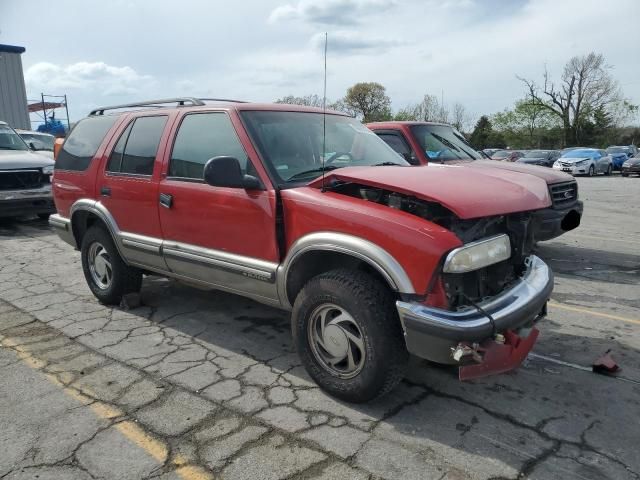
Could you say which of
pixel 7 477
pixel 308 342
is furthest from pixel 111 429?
pixel 308 342

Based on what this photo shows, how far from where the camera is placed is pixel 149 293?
559 cm

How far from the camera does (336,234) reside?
310cm

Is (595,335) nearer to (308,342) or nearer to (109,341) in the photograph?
(308,342)

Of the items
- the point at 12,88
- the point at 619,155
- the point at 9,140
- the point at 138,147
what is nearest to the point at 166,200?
the point at 138,147

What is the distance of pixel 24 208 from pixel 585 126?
58218mm

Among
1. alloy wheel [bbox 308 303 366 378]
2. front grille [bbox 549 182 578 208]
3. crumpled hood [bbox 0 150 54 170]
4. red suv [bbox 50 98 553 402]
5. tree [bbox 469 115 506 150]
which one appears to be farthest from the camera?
tree [bbox 469 115 506 150]

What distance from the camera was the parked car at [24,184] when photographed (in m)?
9.09

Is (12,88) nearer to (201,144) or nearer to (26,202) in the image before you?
(26,202)

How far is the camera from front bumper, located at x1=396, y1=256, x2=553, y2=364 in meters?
2.68

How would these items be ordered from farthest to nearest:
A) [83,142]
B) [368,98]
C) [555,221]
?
[368,98] → [555,221] → [83,142]

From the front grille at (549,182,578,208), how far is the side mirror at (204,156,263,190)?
4481 mm

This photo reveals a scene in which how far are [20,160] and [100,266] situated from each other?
560cm

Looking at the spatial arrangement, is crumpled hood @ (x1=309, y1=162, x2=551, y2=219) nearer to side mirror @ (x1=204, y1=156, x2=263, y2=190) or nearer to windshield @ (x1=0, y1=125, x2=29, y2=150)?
side mirror @ (x1=204, y1=156, x2=263, y2=190)

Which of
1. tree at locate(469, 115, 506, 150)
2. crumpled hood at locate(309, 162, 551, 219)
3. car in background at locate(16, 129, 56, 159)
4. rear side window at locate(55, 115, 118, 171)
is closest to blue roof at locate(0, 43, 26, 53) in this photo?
car in background at locate(16, 129, 56, 159)
